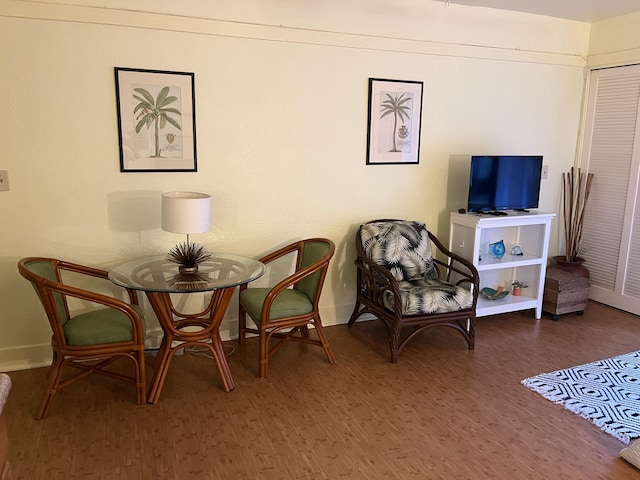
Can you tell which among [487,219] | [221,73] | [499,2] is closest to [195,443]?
[221,73]

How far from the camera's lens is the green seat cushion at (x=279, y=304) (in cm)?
311

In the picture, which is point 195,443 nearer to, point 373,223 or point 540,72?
point 373,223

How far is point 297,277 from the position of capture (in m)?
3.02

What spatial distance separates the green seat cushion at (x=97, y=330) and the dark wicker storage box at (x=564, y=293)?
3310mm

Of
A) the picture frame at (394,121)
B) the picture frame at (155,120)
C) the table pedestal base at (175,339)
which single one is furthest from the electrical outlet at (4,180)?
the picture frame at (394,121)

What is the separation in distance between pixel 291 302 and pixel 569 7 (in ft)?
10.6

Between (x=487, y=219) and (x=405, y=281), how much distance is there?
0.78 meters

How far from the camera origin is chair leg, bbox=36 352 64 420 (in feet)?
8.65

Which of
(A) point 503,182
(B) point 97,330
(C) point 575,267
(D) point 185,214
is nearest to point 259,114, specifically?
(D) point 185,214

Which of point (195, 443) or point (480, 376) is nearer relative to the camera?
point (195, 443)

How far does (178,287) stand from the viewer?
2680 mm

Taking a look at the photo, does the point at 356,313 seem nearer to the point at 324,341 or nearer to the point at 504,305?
the point at 324,341

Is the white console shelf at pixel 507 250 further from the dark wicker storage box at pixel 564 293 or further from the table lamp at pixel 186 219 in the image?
the table lamp at pixel 186 219

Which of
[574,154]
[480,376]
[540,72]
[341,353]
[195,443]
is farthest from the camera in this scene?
[574,154]
